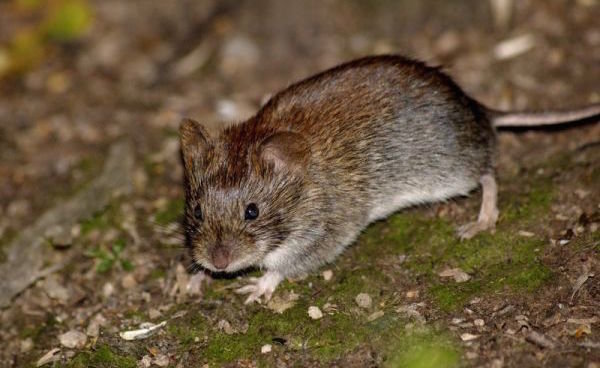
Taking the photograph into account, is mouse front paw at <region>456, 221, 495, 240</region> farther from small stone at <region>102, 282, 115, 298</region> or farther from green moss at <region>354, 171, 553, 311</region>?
small stone at <region>102, 282, 115, 298</region>

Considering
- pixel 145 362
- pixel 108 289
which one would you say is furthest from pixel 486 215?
pixel 108 289

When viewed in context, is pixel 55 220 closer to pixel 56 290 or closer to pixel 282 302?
pixel 56 290

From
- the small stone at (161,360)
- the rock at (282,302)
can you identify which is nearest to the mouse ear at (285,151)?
the rock at (282,302)

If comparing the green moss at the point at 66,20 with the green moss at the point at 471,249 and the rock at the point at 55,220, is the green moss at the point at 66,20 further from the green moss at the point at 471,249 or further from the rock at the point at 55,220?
the green moss at the point at 471,249

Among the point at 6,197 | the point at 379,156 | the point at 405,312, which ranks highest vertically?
the point at 6,197

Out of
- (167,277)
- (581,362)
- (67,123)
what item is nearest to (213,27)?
(67,123)

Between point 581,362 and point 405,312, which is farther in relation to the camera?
point 405,312

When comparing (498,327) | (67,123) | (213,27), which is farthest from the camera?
(213,27)

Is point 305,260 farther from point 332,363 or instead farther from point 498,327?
point 498,327
